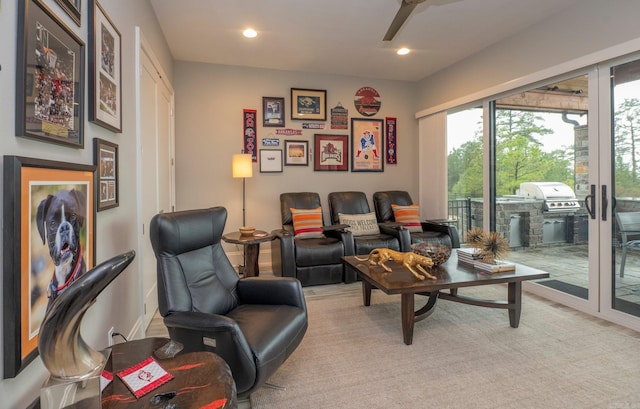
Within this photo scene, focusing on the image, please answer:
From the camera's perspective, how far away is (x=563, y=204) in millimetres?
3219

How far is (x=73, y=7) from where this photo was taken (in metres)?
1.36

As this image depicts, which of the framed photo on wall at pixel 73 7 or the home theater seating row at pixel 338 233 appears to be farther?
the home theater seating row at pixel 338 233

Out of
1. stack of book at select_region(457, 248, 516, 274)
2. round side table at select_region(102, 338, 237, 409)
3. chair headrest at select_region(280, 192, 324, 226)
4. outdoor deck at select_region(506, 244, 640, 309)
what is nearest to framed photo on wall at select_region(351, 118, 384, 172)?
chair headrest at select_region(280, 192, 324, 226)

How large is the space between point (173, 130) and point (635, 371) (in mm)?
4616

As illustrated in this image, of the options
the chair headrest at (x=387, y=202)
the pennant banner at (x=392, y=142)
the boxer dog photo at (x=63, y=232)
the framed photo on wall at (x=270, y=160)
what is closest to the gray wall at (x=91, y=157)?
the boxer dog photo at (x=63, y=232)

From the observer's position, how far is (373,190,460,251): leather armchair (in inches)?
Result: 154

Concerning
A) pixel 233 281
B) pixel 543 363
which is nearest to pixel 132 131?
pixel 233 281

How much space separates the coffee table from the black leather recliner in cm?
71

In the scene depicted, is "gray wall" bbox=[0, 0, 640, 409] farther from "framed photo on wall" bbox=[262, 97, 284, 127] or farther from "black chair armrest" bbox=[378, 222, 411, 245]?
"black chair armrest" bbox=[378, 222, 411, 245]

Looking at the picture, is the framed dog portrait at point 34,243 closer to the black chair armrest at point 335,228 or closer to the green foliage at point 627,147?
the black chair armrest at point 335,228

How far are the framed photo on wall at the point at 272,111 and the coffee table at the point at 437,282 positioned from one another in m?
2.53

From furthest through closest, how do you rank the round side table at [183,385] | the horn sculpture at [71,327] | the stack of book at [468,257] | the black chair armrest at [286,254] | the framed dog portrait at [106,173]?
the black chair armrest at [286,254], the stack of book at [468,257], the framed dog portrait at [106,173], the round side table at [183,385], the horn sculpture at [71,327]

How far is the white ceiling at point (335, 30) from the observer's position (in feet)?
9.71

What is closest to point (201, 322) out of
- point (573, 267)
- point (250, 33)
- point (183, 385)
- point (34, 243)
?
point (183, 385)
